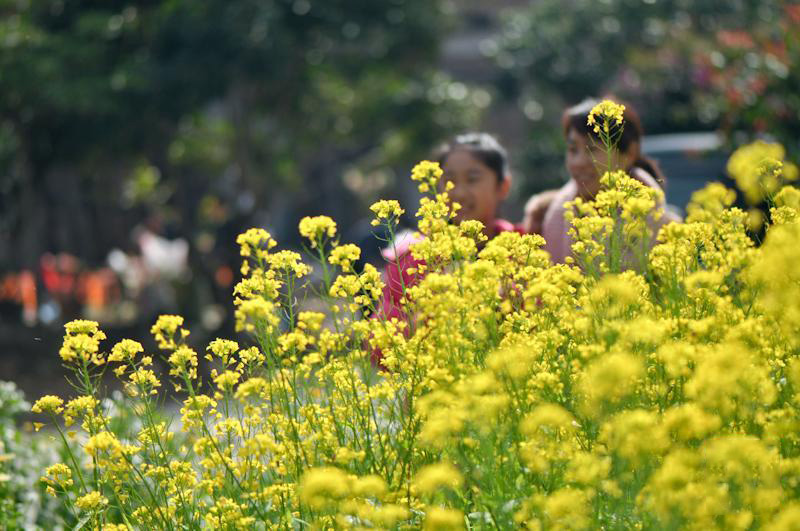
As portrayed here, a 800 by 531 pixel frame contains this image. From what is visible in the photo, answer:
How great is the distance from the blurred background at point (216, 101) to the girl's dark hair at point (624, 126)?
25.4 ft

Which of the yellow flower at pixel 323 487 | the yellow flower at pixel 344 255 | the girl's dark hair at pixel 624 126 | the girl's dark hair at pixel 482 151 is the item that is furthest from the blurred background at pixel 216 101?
the yellow flower at pixel 323 487

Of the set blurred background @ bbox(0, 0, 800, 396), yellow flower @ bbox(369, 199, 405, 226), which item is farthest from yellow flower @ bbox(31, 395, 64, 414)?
blurred background @ bbox(0, 0, 800, 396)

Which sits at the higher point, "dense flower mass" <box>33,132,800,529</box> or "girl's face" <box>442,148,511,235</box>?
"girl's face" <box>442,148,511,235</box>

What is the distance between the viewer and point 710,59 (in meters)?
12.3

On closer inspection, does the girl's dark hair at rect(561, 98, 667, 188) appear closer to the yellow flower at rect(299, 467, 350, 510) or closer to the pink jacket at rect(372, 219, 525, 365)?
the pink jacket at rect(372, 219, 525, 365)

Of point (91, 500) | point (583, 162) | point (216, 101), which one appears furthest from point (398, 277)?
point (216, 101)

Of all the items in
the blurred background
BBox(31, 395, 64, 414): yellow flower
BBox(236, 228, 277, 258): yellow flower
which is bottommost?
BBox(31, 395, 64, 414): yellow flower

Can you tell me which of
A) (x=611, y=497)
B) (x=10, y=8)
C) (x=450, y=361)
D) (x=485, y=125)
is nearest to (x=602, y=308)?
(x=450, y=361)

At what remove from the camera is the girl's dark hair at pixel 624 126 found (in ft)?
15.9

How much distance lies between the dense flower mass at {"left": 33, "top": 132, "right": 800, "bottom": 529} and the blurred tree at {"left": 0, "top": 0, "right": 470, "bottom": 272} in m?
13.6

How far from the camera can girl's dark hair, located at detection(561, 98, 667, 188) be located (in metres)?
4.85

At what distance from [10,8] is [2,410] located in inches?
562

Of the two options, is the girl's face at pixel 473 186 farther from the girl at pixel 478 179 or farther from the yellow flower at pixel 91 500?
the yellow flower at pixel 91 500

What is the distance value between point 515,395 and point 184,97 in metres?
15.2
